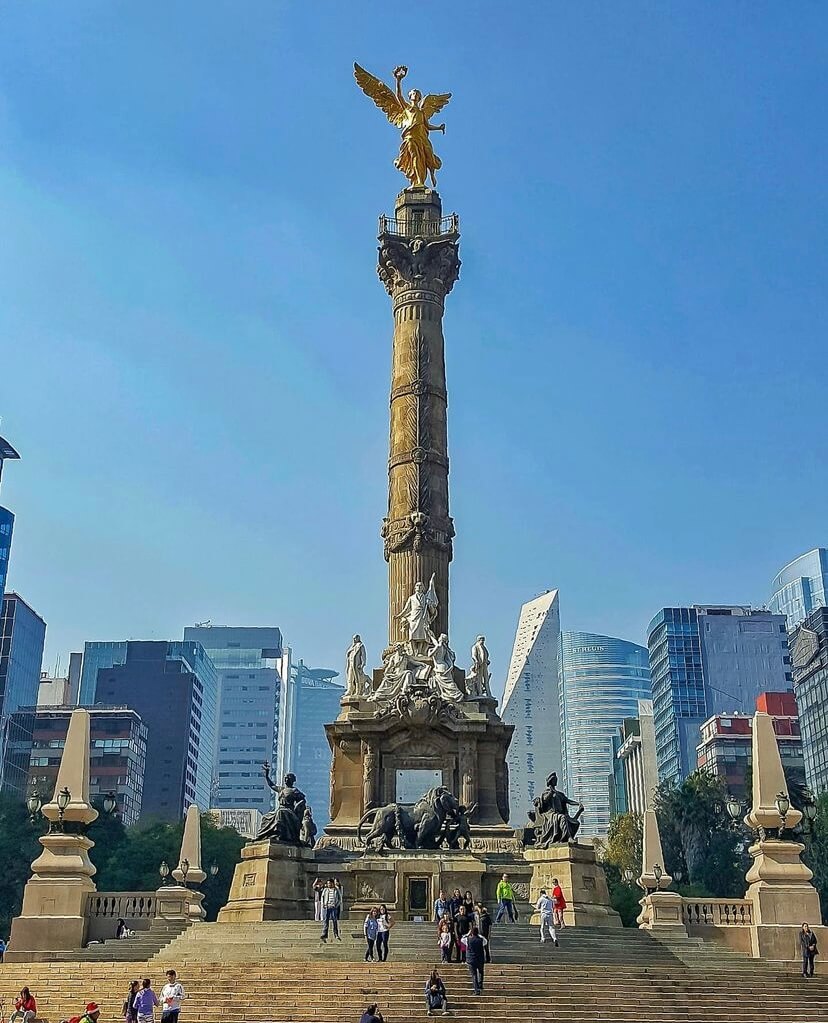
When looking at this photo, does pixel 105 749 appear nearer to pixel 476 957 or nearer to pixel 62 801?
pixel 62 801

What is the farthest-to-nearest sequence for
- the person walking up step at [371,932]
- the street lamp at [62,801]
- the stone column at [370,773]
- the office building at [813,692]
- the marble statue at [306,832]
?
the office building at [813,692]
the stone column at [370,773]
the marble statue at [306,832]
the street lamp at [62,801]
the person walking up step at [371,932]

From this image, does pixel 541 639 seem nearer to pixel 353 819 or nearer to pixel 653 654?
pixel 653 654

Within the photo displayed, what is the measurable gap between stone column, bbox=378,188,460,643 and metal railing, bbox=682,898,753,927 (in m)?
14.0

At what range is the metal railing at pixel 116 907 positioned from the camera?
25141 mm

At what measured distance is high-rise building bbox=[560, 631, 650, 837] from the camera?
520ft

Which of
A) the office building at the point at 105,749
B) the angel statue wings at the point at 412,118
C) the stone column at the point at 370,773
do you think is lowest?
the stone column at the point at 370,773

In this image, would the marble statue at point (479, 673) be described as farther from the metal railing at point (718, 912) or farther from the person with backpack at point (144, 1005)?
the person with backpack at point (144, 1005)

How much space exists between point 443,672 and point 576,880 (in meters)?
9.22

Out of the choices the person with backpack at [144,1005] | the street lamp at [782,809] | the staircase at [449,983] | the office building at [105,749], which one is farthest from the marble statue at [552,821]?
the office building at [105,749]

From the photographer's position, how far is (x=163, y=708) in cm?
11925

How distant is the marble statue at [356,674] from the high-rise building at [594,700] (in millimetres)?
125561

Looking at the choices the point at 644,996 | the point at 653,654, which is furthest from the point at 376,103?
the point at 653,654

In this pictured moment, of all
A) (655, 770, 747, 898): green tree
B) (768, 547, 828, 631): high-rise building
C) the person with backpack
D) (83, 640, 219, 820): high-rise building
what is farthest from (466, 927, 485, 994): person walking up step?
(768, 547, 828, 631): high-rise building

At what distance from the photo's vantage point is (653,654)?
118m
